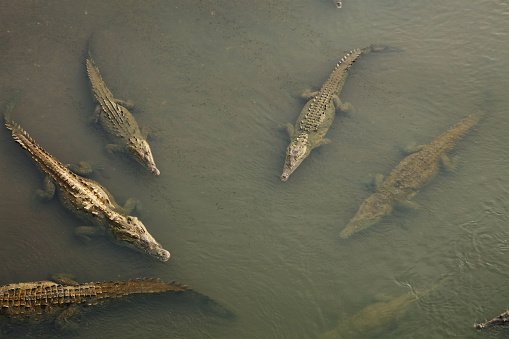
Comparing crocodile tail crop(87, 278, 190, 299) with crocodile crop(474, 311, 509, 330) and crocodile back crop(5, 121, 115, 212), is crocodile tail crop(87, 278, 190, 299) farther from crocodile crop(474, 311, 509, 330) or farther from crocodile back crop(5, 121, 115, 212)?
crocodile crop(474, 311, 509, 330)

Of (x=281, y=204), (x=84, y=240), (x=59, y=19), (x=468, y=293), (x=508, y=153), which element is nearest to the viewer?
(x=468, y=293)

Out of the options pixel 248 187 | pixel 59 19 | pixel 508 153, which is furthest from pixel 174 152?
pixel 508 153

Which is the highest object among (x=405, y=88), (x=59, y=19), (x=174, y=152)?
(x=59, y=19)

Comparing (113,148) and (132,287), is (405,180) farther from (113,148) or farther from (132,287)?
(113,148)

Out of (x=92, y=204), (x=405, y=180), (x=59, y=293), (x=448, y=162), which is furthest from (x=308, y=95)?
(x=59, y=293)

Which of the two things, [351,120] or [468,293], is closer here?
[468,293]

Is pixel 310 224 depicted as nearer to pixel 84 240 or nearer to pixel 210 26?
pixel 84 240

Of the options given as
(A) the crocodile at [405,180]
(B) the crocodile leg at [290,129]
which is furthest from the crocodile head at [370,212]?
(B) the crocodile leg at [290,129]
